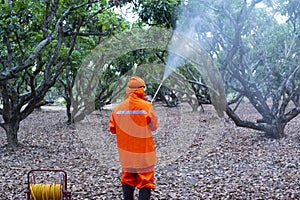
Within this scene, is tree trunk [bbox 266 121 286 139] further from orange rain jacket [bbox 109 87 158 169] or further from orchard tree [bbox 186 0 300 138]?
A: orange rain jacket [bbox 109 87 158 169]

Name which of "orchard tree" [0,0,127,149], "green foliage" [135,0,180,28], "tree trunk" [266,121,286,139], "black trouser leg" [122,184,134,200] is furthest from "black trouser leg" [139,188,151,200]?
"tree trunk" [266,121,286,139]

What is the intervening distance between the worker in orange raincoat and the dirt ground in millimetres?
1360

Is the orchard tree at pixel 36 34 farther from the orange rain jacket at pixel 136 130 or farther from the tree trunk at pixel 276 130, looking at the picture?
the tree trunk at pixel 276 130

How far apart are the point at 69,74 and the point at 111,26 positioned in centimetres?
606

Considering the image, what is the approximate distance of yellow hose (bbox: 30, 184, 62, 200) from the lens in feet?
12.5

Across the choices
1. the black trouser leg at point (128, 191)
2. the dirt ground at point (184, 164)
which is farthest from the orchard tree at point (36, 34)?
the black trouser leg at point (128, 191)

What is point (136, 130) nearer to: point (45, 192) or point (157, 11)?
point (45, 192)

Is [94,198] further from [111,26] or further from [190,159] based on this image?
[111,26]

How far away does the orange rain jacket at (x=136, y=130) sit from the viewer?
12.6 feet

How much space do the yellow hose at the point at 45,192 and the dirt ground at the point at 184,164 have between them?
4.53ft

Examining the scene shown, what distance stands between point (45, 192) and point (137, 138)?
102 centimetres

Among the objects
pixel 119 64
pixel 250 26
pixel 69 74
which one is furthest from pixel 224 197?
pixel 69 74

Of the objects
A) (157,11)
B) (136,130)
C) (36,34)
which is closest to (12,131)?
(36,34)

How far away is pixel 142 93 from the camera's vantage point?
13.0 feet
